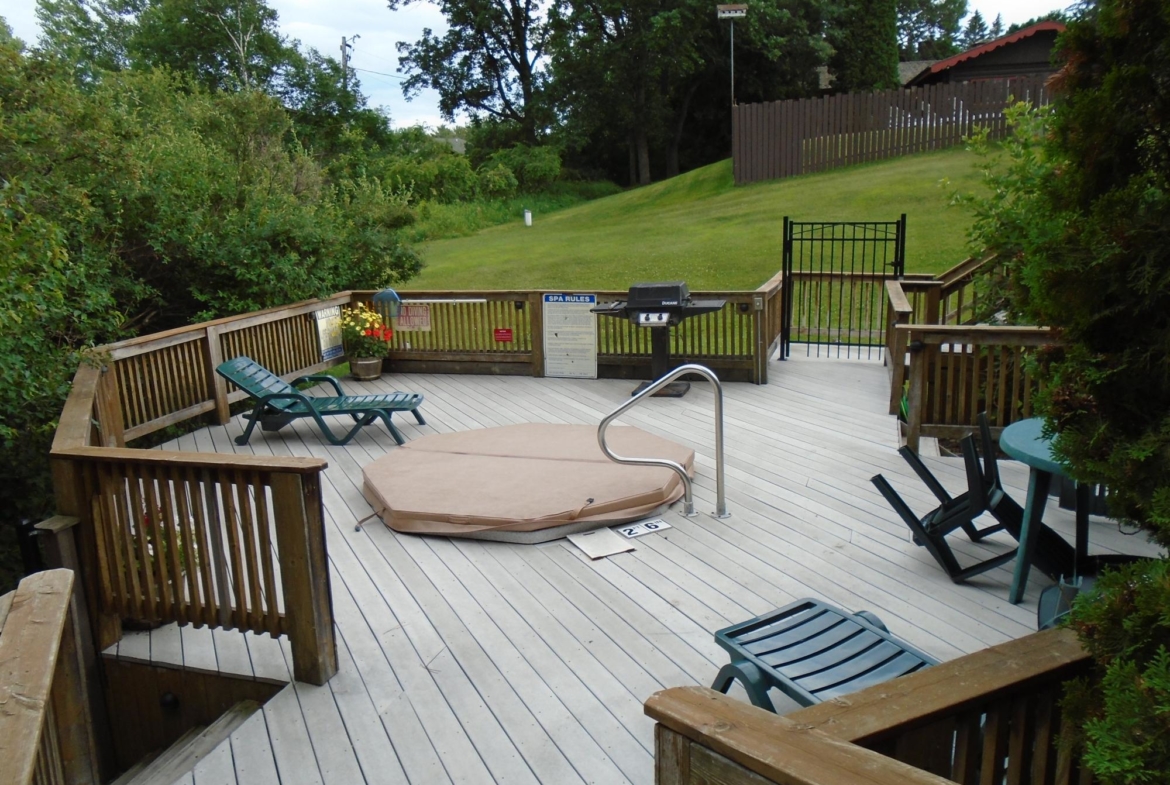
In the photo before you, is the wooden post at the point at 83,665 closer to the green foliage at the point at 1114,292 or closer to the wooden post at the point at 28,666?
the wooden post at the point at 28,666

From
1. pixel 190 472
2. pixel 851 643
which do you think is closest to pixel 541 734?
pixel 851 643

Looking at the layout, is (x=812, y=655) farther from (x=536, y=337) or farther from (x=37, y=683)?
(x=536, y=337)

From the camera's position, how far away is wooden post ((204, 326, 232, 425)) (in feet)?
24.6

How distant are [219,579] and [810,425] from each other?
4.75 metres

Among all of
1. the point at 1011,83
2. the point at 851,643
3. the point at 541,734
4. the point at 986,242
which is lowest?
the point at 541,734

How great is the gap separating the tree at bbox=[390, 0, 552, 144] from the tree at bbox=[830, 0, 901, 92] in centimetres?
1108

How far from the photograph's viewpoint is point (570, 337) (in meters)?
8.89

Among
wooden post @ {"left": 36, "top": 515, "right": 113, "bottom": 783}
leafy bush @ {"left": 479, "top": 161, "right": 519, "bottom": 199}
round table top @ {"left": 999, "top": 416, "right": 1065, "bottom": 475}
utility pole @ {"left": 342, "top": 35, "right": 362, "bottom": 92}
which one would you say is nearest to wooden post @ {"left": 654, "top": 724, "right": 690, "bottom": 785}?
round table top @ {"left": 999, "top": 416, "right": 1065, "bottom": 475}

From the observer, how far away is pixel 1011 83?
1995 cm

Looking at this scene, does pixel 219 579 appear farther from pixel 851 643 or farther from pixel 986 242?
pixel 986 242

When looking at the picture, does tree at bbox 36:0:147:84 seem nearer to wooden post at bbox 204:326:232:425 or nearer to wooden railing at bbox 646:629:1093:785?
wooden post at bbox 204:326:232:425

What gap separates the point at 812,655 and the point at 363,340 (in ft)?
23.4

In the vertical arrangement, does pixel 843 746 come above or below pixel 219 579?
above

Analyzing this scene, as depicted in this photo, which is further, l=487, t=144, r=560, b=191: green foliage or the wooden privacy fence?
l=487, t=144, r=560, b=191: green foliage
